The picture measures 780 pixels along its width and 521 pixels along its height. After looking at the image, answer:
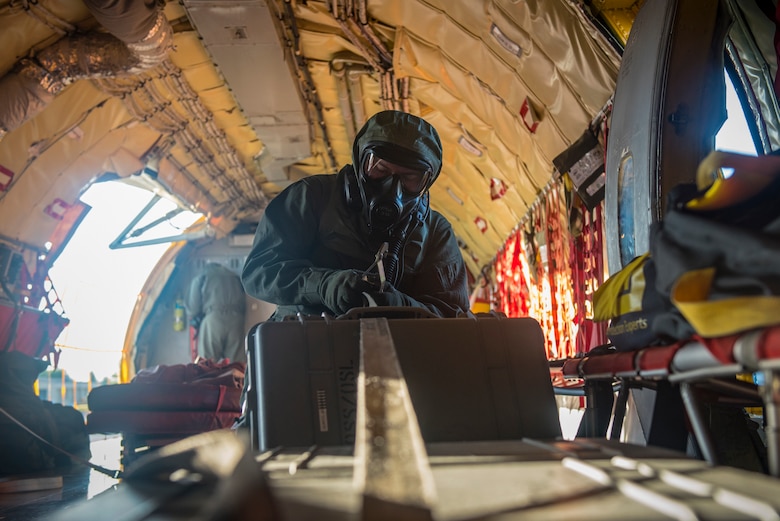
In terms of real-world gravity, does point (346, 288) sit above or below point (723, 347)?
above

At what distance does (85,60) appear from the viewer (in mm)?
4113

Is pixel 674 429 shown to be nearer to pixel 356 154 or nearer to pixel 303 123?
pixel 356 154

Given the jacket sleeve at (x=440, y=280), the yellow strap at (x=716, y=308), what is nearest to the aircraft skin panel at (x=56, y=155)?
the jacket sleeve at (x=440, y=280)

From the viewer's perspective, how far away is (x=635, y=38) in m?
2.70

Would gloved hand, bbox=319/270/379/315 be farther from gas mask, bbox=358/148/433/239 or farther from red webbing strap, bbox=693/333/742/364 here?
red webbing strap, bbox=693/333/742/364

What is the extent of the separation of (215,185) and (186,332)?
10.6 ft

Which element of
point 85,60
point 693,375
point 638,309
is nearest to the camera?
point 693,375

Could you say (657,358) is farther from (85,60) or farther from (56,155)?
(56,155)

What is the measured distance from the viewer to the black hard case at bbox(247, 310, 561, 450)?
67.3 inches

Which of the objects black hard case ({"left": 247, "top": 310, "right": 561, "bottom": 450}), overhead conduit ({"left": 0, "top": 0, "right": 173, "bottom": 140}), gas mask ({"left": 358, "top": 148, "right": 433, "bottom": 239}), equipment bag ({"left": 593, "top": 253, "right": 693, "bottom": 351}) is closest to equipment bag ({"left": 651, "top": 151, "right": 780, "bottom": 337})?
equipment bag ({"left": 593, "top": 253, "right": 693, "bottom": 351})

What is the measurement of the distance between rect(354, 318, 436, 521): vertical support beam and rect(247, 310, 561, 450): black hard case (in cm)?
48

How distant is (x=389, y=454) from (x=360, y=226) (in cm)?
182

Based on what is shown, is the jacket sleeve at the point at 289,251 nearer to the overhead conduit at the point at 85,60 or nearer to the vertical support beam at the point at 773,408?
Answer: the vertical support beam at the point at 773,408

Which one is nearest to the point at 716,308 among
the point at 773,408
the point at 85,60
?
the point at 773,408
